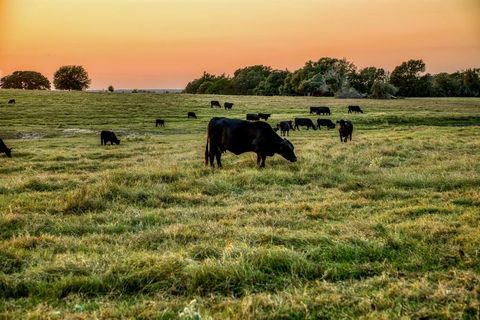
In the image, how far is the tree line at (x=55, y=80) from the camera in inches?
5281

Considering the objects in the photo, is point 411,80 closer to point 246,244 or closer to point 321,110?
point 321,110

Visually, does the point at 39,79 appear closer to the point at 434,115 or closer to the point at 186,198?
the point at 434,115

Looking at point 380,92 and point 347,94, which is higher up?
point 380,92

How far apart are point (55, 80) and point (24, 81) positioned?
13102 mm

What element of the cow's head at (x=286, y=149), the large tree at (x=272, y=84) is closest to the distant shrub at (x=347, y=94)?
the large tree at (x=272, y=84)

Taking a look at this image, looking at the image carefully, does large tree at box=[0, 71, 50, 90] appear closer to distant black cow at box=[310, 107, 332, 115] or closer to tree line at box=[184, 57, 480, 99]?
tree line at box=[184, 57, 480, 99]

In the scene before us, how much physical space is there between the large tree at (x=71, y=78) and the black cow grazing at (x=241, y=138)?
129 m

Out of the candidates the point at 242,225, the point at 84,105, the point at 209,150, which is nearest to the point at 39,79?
the point at 84,105

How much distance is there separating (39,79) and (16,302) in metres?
151

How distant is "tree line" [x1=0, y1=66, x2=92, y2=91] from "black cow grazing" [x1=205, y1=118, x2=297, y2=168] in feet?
422

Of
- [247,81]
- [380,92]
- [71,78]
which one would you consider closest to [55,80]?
[71,78]

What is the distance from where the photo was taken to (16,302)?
473cm

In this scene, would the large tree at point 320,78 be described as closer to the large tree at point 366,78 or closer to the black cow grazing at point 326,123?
the large tree at point 366,78

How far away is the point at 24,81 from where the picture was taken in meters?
140
